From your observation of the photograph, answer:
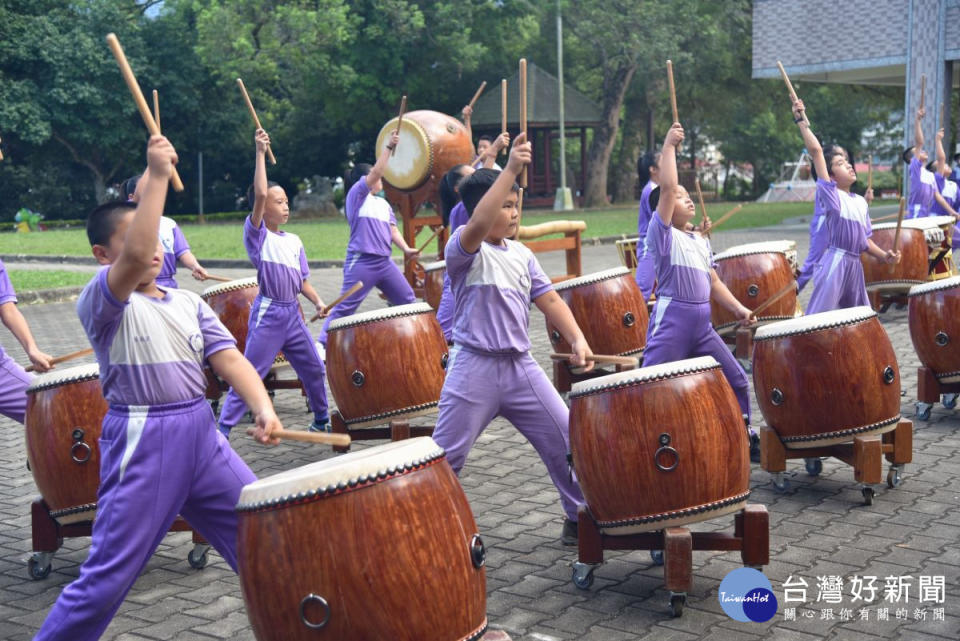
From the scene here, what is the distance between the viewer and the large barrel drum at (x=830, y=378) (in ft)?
18.5

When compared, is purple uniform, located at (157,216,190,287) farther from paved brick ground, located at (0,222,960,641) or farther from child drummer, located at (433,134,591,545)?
child drummer, located at (433,134,591,545)

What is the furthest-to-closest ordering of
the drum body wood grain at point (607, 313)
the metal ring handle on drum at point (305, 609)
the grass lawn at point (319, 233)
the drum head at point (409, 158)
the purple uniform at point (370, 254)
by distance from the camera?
the grass lawn at point (319, 233) < the drum head at point (409, 158) < the purple uniform at point (370, 254) < the drum body wood grain at point (607, 313) < the metal ring handle on drum at point (305, 609)

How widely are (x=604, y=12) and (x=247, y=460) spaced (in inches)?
1047

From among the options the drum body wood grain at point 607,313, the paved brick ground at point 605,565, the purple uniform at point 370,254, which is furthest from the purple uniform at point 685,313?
the purple uniform at point 370,254

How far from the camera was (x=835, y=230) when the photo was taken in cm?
776

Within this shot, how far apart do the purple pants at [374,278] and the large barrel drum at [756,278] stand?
253cm

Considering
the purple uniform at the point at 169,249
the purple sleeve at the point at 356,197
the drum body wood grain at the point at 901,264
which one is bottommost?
the drum body wood grain at the point at 901,264

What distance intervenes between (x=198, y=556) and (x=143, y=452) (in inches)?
60.2

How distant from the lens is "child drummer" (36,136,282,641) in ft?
11.9

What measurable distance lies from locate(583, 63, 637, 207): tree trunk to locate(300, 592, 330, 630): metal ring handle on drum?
1216 inches

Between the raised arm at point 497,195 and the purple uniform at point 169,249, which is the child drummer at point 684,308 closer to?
the raised arm at point 497,195

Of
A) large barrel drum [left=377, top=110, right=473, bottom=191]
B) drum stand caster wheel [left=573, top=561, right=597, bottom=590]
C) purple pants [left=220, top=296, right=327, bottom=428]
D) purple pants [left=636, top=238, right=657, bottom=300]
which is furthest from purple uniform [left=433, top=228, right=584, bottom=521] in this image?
large barrel drum [left=377, top=110, right=473, bottom=191]

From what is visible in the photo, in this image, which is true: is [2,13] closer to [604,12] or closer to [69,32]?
[69,32]

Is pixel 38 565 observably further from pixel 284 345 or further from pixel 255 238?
pixel 255 238
